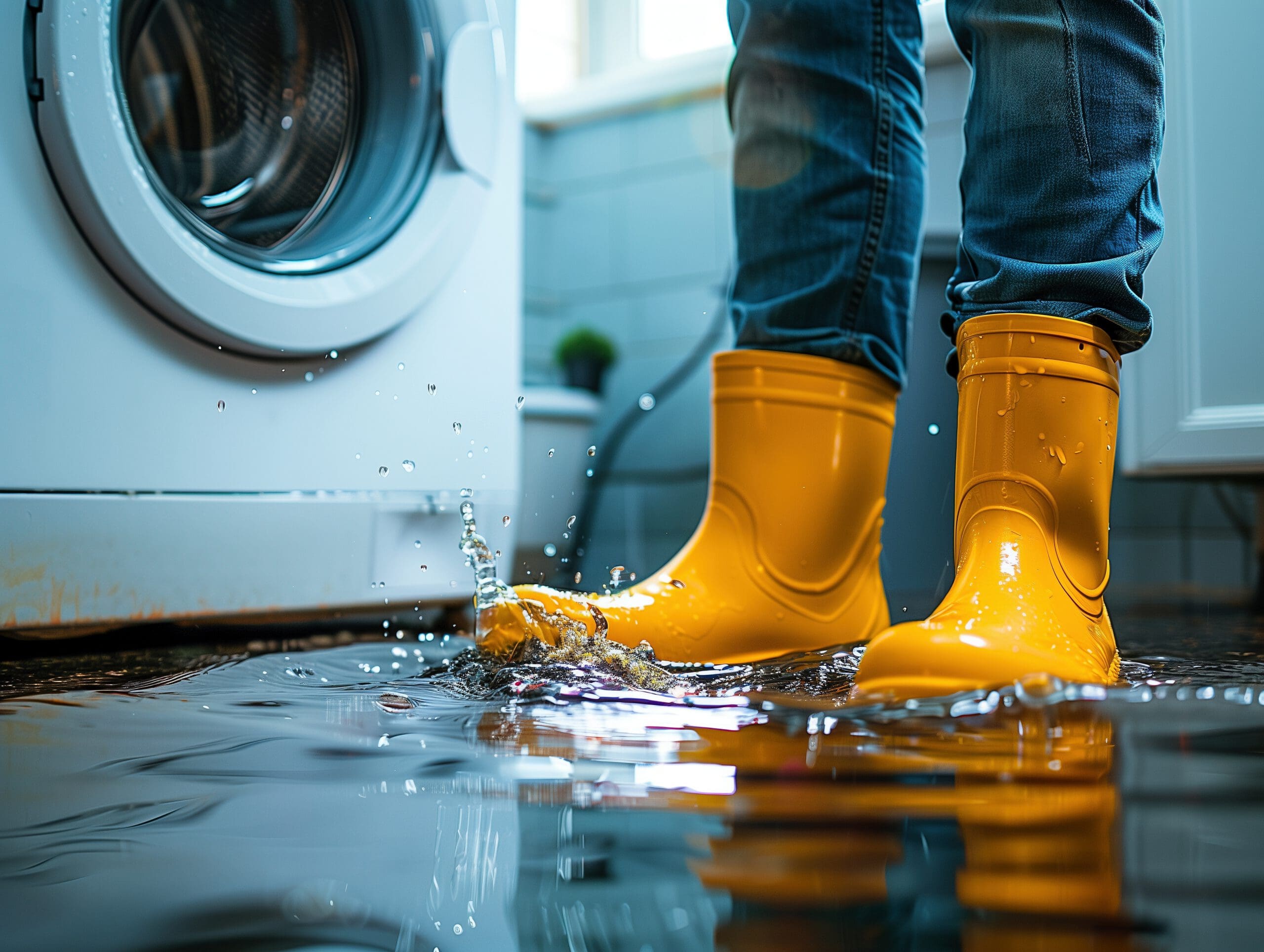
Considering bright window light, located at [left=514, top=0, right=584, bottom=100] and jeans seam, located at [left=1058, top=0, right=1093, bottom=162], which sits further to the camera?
bright window light, located at [left=514, top=0, right=584, bottom=100]

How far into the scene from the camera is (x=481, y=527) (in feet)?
3.65

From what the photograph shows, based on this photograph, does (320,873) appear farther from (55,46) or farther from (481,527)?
(481,527)

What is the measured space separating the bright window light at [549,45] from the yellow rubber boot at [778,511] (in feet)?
6.98

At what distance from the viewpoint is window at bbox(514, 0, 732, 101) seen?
2676 mm

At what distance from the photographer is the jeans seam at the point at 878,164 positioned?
775 mm

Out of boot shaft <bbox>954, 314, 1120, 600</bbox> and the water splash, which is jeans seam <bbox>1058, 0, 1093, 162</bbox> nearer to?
boot shaft <bbox>954, 314, 1120, 600</bbox>

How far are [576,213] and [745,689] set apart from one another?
2101 millimetres

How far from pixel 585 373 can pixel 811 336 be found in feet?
5.16

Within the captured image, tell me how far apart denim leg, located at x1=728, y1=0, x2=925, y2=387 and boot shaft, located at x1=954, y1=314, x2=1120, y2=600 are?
17 cm

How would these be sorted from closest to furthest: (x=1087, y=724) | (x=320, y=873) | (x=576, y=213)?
(x=320, y=873), (x=1087, y=724), (x=576, y=213)

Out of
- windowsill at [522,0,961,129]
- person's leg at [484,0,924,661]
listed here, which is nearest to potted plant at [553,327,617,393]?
windowsill at [522,0,961,129]

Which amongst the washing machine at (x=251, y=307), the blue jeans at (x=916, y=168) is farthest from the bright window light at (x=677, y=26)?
the blue jeans at (x=916, y=168)

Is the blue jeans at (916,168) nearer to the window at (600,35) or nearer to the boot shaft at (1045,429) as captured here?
the boot shaft at (1045,429)

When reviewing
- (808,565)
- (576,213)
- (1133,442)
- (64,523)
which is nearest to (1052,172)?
(808,565)
